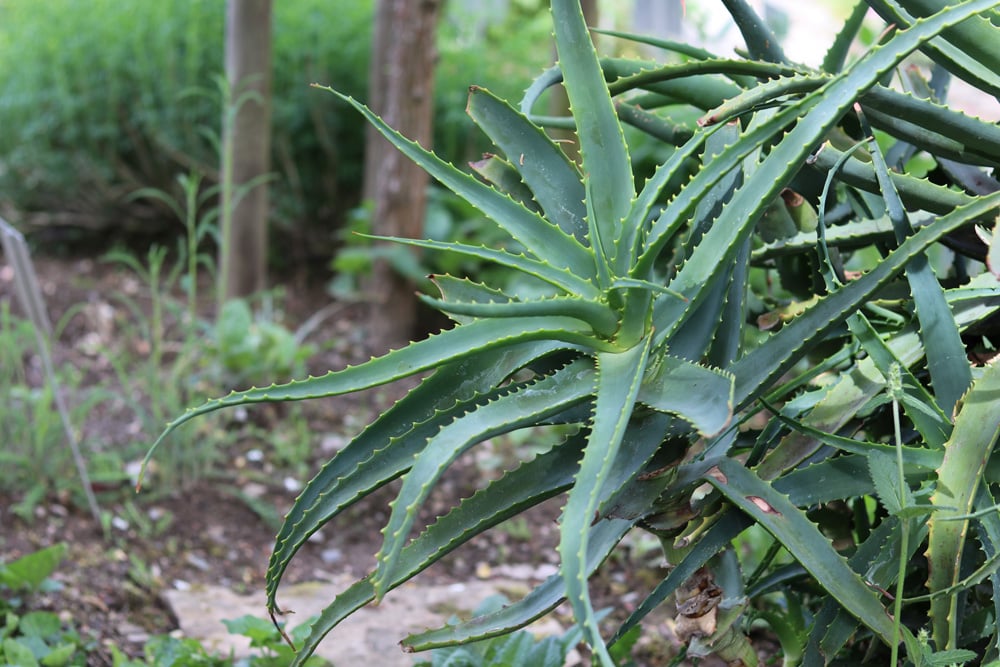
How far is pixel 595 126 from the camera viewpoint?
1224 millimetres

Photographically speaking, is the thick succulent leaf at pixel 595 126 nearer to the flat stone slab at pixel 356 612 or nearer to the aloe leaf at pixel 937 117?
the aloe leaf at pixel 937 117

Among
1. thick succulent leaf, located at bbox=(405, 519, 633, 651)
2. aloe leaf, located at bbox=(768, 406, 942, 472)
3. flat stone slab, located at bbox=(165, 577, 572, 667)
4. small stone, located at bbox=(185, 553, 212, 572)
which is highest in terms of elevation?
aloe leaf, located at bbox=(768, 406, 942, 472)

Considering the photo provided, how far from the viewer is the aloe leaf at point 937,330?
48.7 inches

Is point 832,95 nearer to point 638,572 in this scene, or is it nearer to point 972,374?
point 972,374

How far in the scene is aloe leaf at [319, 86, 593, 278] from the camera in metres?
1.22

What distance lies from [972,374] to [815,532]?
0.95 ft

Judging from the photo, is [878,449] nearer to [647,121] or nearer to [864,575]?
[864,575]

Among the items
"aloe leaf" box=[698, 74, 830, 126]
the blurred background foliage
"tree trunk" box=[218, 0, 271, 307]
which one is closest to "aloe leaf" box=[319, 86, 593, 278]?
"aloe leaf" box=[698, 74, 830, 126]

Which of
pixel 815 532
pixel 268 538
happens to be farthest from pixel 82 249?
pixel 815 532

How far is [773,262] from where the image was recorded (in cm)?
174

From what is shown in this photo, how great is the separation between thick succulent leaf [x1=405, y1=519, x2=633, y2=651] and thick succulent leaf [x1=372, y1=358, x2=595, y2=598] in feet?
0.40

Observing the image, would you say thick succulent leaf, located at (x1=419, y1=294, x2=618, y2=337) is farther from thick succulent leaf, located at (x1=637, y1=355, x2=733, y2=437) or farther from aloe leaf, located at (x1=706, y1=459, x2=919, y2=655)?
aloe leaf, located at (x1=706, y1=459, x2=919, y2=655)

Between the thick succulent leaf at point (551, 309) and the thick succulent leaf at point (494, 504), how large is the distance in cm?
15

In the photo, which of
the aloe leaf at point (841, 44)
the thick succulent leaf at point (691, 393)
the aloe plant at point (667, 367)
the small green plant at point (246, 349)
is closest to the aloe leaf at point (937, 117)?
the aloe plant at point (667, 367)
